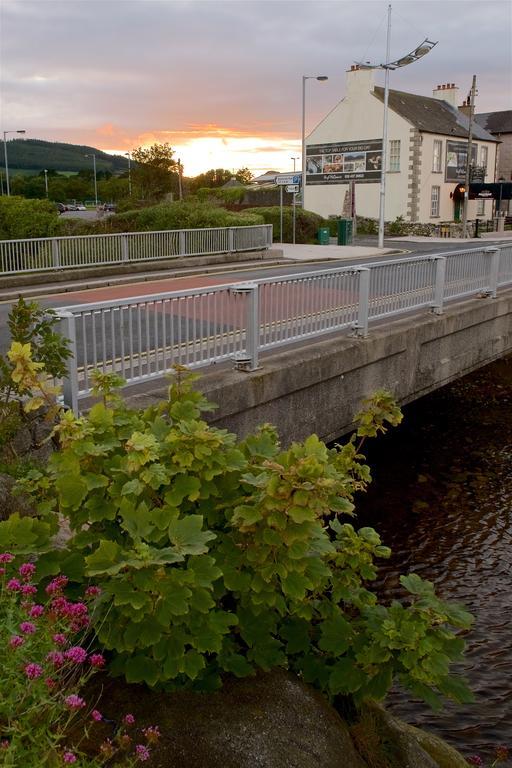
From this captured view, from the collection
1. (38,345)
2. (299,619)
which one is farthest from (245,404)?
(299,619)

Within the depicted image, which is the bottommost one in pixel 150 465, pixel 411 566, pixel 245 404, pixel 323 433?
pixel 411 566

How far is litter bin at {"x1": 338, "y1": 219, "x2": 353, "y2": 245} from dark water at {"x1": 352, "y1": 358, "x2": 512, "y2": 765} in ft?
71.9

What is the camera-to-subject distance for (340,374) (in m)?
8.73

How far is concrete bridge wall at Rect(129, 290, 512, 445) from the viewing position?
734 centimetres

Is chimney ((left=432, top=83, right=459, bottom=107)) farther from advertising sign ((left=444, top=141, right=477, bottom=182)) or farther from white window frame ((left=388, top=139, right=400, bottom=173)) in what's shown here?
white window frame ((left=388, top=139, right=400, bottom=173))

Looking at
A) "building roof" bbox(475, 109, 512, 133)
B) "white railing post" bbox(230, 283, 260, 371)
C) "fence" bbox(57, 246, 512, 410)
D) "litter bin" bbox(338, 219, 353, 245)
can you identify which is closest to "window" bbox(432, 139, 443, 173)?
"litter bin" bbox(338, 219, 353, 245)

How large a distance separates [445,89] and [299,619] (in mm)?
61628

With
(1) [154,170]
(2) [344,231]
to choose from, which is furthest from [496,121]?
(2) [344,231]

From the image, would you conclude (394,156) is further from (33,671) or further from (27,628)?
(33,671)

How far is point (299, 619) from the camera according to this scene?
4.08 metres

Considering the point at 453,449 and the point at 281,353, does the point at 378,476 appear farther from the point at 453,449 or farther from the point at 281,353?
the point at 281,353

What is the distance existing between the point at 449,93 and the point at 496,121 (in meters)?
15.7

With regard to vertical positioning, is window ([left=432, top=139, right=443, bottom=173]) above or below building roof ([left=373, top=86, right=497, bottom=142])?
below

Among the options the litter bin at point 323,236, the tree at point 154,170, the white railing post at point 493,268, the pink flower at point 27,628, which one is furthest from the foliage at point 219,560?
the tree at point 154,170
